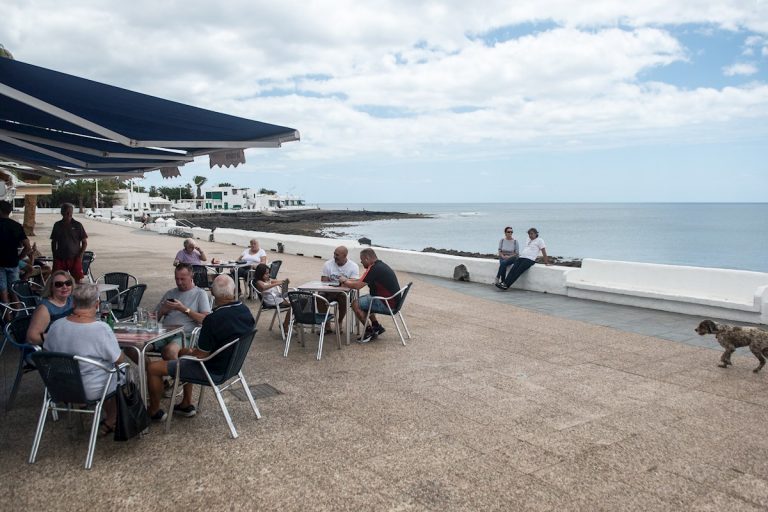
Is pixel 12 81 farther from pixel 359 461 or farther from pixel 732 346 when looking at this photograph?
pixel 732 346

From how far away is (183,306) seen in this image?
4.62 metres

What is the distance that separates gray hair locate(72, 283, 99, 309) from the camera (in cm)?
343

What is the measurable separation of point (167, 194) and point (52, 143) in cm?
13895

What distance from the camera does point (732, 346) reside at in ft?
17.4

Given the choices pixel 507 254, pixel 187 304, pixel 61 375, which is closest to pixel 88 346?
pixel 61 375

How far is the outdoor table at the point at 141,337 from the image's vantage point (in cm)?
389

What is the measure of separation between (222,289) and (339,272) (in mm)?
2946

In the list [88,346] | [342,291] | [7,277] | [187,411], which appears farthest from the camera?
[7,277]

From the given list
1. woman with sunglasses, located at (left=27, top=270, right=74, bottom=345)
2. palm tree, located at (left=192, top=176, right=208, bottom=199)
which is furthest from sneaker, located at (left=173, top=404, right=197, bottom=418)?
palm tree, located at (left=192, top=176, right=208, bottom=199)

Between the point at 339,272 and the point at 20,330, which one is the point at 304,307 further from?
the point at 20,330

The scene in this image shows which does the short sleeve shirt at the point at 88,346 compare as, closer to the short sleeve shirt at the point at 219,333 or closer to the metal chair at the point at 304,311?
the short sleeve shirt at the point at 219,333

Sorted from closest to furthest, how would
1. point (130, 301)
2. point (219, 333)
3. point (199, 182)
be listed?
point (219, 333), point (130, 301), point (199, 182)

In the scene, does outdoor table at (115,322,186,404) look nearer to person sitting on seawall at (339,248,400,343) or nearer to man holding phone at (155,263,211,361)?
man holding phone at (155,263,211,361)

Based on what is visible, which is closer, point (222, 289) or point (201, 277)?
point (222, 289)
